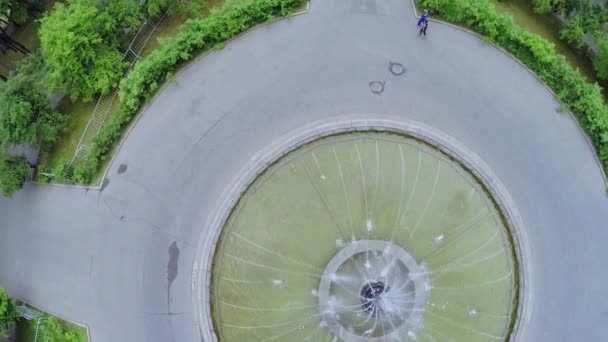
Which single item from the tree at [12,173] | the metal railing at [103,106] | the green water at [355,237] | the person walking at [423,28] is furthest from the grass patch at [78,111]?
the person walking at [423,28]

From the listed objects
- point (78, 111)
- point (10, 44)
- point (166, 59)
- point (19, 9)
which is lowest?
point (78, 111)

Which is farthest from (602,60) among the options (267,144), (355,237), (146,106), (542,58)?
(146,106)

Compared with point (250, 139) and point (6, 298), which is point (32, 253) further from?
point (250, 139)

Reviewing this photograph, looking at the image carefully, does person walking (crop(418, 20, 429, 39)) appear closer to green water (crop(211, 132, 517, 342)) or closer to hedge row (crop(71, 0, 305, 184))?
green water (crop(211, 132, 517, 342))

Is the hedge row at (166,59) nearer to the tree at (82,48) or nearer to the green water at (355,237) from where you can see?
the tree at (82,48)

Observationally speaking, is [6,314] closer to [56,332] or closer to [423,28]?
[56,332]

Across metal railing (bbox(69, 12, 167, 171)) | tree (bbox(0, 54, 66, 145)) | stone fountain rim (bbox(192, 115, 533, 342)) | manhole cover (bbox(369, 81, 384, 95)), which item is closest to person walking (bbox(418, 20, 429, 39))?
manhole cover (bbox(369, 81, 384, 95))

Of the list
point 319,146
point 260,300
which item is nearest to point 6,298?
point 260,300
